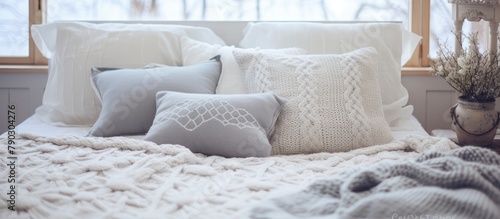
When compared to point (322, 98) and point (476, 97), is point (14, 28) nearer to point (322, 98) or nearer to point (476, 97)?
point (322, 98)

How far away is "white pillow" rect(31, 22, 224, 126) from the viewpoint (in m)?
2.63

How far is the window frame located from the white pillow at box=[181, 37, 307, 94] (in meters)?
0.76

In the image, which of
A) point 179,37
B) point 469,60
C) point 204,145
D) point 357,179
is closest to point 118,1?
point 179,37

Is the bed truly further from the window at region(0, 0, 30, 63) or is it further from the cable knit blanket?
the window at region(0, 0, 30, 63)

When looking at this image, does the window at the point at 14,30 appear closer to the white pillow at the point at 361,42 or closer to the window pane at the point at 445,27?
the white pillow at the point at 361,42

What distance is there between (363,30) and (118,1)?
3.93 feet

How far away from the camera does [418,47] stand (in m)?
3.18

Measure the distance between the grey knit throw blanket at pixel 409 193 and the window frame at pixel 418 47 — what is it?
65.5 inches

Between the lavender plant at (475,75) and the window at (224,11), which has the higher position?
the window at (224,11)

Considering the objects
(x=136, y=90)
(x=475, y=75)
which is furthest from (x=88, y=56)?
(x=475, y=75)

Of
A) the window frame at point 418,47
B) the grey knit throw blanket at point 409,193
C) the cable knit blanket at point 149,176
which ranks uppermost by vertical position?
the window frame at point 418,47

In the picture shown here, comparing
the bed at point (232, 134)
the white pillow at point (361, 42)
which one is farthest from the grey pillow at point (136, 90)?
the white pillow at point (361, 42)

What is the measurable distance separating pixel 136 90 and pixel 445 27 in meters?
1.61

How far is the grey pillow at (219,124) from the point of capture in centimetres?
203
